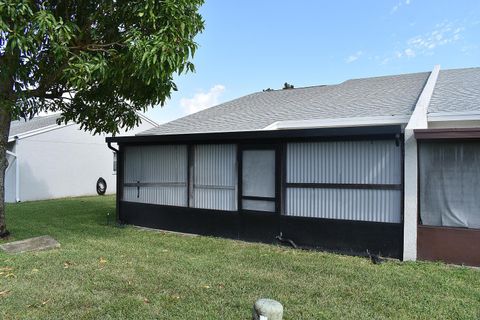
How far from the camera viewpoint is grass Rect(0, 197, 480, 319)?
14.6 ft

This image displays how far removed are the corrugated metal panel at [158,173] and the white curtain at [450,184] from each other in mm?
5275

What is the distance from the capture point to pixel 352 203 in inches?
289

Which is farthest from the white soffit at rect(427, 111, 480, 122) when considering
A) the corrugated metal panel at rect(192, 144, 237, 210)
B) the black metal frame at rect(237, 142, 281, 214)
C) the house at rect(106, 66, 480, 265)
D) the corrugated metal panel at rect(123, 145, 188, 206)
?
the corrugated metal panel at rect(123, 145, 188, 206)

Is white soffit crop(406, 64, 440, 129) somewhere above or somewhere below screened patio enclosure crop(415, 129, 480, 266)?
above

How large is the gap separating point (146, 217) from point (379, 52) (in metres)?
10.8

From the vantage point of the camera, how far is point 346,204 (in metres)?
7.40

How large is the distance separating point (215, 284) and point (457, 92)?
22.0 feet


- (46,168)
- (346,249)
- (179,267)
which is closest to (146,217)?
(179,267)

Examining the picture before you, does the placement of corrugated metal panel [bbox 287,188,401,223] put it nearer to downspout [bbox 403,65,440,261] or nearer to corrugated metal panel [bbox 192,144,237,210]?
downspout [bbox 403,65,440,261]

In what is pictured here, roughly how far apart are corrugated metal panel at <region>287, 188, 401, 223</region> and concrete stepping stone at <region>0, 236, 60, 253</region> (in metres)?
4.59

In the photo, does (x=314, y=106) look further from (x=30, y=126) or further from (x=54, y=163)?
(x=30, y=126)

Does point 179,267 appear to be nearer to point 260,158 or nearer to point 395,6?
point 260,158

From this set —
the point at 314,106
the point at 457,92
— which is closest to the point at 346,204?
the point at 314,106

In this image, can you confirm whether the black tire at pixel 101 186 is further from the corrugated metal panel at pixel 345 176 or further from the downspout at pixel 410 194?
the downspout at pixel 410 194
